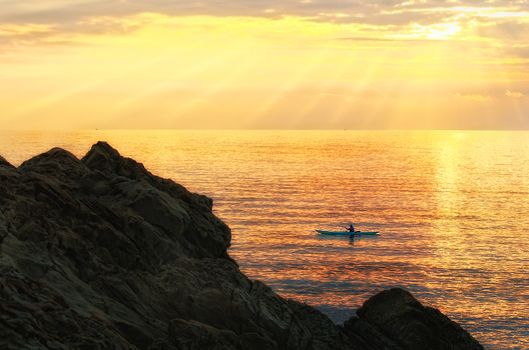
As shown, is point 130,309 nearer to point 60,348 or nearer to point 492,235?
point 60,348

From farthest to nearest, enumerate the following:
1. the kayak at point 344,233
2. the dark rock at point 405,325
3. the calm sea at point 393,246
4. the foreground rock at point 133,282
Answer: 1. the kayak at point 344,233
2. the calm sea at point 393,246
3. the dark rock at point 405,325
4. the foreground rock at point 133,282

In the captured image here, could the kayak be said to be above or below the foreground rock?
below

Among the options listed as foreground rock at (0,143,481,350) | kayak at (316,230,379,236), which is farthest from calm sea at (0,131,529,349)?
foreground rock at (0,143,481,350)

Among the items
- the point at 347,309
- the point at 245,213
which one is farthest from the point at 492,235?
the point at 347,309

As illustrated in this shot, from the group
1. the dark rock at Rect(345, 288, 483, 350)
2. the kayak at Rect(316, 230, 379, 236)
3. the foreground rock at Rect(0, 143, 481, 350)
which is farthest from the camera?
the kayak at Rect(316, 230, 379, 236)

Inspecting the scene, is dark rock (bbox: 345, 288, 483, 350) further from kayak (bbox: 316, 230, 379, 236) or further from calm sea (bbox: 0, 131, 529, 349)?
kayak (bbox: 316, 230, 379, 236)

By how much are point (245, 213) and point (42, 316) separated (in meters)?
91.5

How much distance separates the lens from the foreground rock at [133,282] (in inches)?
753

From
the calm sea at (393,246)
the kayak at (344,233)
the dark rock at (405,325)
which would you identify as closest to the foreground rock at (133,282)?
the dark rock at (405,325)

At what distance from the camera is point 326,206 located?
125250mm

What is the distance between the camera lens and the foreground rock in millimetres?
19125

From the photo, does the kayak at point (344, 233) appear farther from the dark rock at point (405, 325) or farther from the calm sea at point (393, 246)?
the dark rock at point (405, 325)

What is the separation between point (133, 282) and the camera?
25.8 meters

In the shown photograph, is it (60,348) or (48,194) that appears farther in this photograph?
(48,194)
